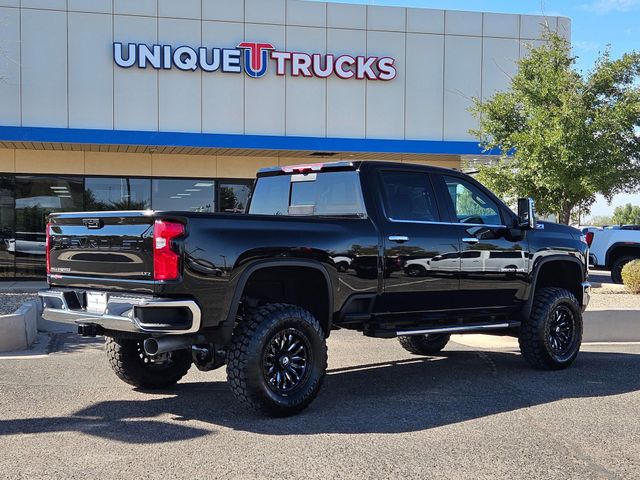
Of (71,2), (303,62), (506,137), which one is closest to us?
(506,137)

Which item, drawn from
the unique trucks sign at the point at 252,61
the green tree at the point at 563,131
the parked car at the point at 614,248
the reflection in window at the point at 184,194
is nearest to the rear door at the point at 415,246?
the green tree at the point at 563,131

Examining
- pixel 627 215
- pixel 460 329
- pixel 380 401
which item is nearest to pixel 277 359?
pixel 380 401

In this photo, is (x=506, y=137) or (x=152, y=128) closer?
(x=506, y=137)

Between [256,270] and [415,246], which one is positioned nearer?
[256,270]

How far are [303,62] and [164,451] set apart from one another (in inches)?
532

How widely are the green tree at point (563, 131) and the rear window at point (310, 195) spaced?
7.34m

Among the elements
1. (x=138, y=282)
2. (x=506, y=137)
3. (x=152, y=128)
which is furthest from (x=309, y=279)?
(x=152, y=128)

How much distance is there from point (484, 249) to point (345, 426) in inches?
102

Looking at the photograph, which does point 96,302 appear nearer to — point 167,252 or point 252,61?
point 167,252

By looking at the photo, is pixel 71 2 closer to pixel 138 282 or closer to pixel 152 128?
pixel 152 128

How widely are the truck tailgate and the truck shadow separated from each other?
1.13 meters

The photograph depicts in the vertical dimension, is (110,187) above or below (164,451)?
above

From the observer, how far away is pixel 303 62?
56.0 ft

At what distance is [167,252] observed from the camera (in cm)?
509
